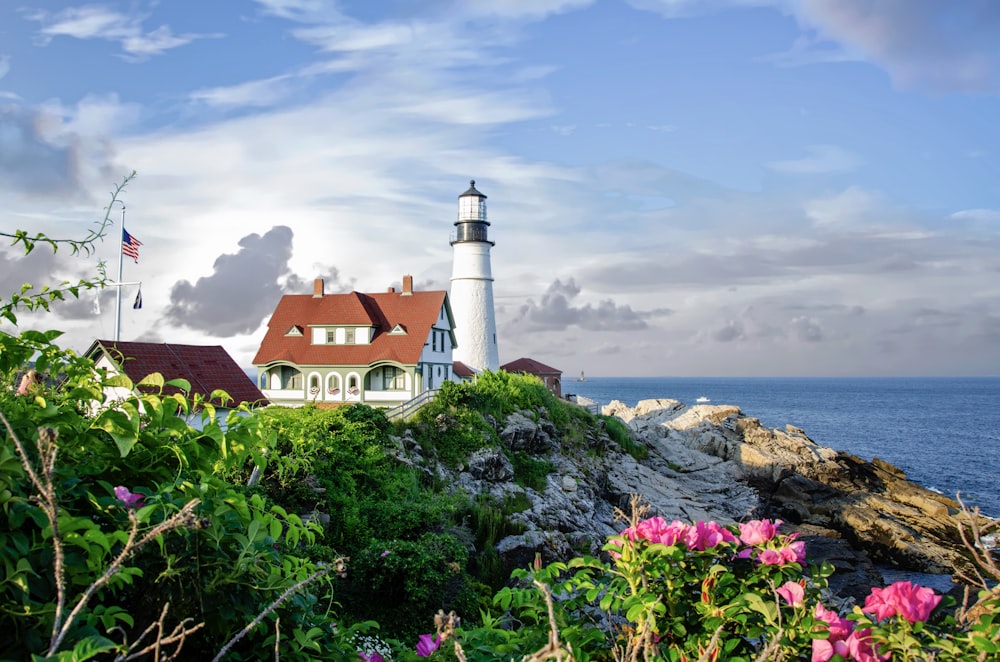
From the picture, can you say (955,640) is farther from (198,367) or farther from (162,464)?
(198,367)

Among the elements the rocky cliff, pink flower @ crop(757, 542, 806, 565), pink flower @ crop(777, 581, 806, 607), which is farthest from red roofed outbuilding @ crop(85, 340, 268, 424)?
pink flower @ crop(777, 581, 806, 607)

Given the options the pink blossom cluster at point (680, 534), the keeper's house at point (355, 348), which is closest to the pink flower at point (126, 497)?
the pink blossom cluster at point (680, 534)

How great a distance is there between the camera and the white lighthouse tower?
137 feet

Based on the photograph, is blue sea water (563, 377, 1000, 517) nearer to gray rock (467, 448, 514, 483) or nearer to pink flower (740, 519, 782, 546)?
gray rock (467, 448, 514, 483)

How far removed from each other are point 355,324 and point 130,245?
529 inches

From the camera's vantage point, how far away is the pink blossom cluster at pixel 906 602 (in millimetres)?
3305

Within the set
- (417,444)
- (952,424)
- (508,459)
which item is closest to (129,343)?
(417,444)

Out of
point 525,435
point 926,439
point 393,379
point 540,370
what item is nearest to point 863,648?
point 525,435

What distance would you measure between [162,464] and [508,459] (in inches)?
803

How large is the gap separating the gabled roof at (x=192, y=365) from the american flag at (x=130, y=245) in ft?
9.20

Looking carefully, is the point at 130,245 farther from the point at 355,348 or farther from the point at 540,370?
the point at 540,370

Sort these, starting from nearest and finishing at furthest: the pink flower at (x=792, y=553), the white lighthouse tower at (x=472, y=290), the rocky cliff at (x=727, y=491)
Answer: the pink flower at (x=792, y=553) < the rocky cliff at (x=727, y=491) < the white lighthouse tower at (x=472, y=290)

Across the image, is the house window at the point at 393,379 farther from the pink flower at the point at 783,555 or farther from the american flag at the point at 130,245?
the pink flower at the point at 783,555

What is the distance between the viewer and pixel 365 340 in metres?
34.9
